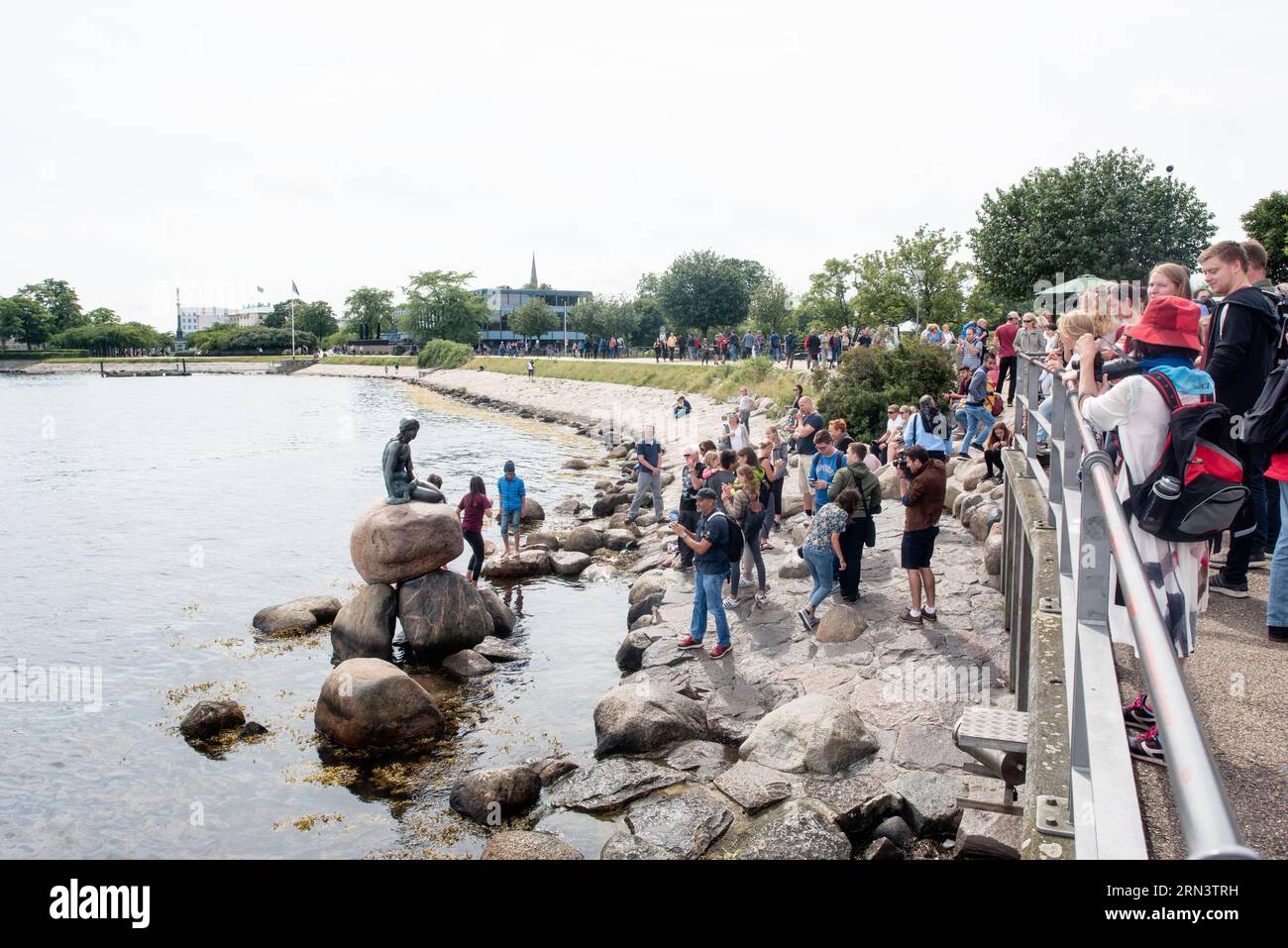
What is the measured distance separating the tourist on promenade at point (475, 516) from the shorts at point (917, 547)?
838 centimetres

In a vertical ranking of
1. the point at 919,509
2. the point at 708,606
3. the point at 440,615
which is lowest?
the point at 440,615

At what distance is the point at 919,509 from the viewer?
36.9 feet

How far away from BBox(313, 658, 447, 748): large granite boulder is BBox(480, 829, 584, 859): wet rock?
3.71 meters

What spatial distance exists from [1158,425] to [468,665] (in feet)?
37.5

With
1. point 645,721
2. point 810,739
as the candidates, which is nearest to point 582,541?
point 645,721

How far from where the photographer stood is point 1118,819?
3033 mm

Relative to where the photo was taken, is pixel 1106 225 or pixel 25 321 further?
pixel 25 321

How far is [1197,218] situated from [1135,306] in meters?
44.6

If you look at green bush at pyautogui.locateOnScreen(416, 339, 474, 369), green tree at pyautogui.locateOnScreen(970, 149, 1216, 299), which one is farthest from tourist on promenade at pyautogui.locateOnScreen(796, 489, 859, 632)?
green bush at pyautogui.locateOnScreen(416, 339, 474, 369)

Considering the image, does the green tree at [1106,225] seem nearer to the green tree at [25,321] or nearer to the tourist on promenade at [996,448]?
the tourist on promenade at [996,448]

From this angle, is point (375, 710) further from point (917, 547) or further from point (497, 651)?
point (917, 547)

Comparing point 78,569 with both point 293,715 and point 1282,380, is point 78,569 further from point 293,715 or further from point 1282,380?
point 1282,380

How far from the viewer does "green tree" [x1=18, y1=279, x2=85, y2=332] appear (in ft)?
501

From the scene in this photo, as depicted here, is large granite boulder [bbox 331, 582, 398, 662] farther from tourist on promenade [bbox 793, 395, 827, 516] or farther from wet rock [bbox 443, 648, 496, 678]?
tourist on promenade [bbox 793, 395, 827, 516]
